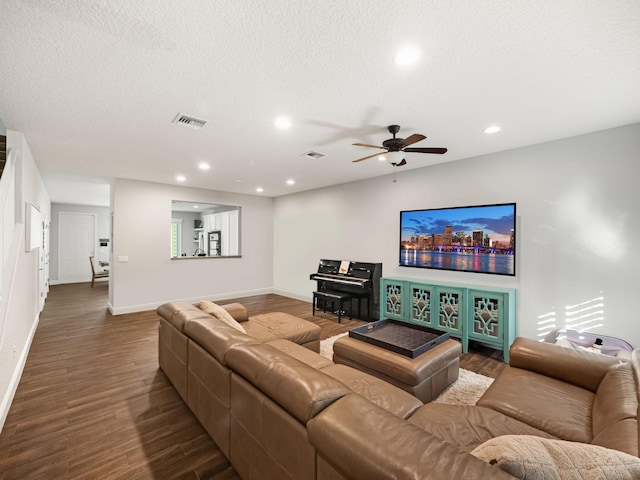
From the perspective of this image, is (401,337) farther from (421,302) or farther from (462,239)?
(462,239)

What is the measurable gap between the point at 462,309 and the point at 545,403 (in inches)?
87.2

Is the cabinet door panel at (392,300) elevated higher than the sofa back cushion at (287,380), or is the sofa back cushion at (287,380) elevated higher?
the sofa back cushion at (287,380)

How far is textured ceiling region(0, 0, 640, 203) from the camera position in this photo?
1546 mm

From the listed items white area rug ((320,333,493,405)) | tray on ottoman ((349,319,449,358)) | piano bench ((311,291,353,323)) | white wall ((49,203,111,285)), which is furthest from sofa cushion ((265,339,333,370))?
white wall ((49,203,111,285))

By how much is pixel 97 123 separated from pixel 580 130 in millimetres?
5129

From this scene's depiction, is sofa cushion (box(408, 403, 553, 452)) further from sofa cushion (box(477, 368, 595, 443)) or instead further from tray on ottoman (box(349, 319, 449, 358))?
tray on ottoman (box(349, 319, 449, 358))

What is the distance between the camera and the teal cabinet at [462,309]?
11.9 feet

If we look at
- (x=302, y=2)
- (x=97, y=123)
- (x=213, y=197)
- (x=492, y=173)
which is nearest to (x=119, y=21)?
(x=302, y=2)

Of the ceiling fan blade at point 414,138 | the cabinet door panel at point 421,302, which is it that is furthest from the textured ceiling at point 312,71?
the cabinet door panel at point 421,302

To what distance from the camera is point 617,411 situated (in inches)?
57.8

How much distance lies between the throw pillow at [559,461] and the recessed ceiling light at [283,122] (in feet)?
9.31

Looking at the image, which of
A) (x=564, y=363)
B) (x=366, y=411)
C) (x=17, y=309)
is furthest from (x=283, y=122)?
(x=17, y=309)

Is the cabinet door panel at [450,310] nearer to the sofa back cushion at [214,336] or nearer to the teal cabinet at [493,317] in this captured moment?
the teal cabinet at [493,317]

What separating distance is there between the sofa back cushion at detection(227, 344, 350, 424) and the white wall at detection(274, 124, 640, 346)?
138 inches
